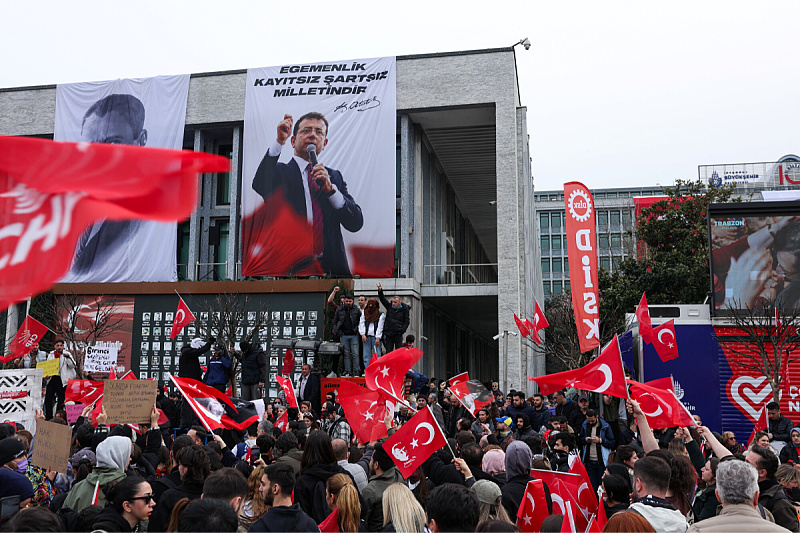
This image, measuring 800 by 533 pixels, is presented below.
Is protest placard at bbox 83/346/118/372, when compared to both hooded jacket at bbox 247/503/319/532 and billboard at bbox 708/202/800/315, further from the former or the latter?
hooded jacket at bbox 247/503/319/532

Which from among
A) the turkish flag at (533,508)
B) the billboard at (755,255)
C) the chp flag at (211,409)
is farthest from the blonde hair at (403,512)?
the billboard at (755,255)

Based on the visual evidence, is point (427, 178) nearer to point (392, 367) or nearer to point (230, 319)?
point (230, 319)

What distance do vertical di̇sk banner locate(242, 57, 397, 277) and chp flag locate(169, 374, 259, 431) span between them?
18706 millimetres

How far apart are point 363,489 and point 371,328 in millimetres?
12217

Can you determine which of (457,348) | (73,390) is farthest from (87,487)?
(457,348)

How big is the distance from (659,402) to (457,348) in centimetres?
3406

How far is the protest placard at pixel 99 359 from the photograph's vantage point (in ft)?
74.1

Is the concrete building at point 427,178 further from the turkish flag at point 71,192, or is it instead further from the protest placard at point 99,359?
the turkish flag at point 71,192

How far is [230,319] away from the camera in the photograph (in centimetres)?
2602

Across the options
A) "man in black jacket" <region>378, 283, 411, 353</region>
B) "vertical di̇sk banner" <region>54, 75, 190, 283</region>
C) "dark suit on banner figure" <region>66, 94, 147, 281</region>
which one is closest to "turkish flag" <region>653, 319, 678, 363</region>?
"man in black jacket" <region>378, 283, 411, 353</region>

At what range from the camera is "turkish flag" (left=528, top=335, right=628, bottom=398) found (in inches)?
294

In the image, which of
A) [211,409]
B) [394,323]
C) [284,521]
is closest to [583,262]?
[394,323]

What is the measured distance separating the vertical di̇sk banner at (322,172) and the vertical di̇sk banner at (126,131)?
353 cm

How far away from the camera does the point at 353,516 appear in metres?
4.71
